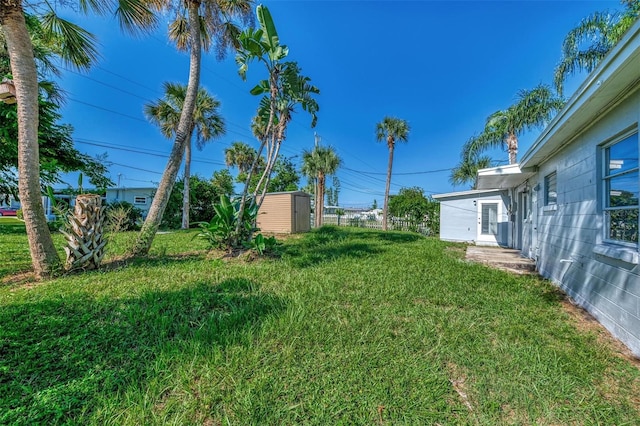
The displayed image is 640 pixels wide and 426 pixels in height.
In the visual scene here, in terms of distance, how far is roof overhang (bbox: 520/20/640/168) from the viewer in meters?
2.02

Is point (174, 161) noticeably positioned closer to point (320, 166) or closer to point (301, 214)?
point (301, 214)

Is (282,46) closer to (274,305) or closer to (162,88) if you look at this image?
(274,305)

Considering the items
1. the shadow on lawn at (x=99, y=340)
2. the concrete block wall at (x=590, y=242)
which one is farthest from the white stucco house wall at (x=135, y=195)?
the concrete block wall at (x=590, y=242)

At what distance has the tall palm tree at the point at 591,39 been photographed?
7.87 m

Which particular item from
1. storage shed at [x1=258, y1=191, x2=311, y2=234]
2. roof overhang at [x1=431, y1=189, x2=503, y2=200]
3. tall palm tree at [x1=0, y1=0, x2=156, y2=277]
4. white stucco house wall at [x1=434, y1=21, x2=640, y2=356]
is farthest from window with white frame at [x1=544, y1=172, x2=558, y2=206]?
storage shed at [x1=258, y1=191, x2=311, y2=234]

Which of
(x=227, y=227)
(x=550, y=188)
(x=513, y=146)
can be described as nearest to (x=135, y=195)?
(x=227, y=227)

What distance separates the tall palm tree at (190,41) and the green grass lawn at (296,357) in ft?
6.50

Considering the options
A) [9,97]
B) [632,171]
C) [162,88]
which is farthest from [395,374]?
[162,88]

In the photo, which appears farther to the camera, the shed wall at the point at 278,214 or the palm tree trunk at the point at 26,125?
the shed wall at the point at 278,214

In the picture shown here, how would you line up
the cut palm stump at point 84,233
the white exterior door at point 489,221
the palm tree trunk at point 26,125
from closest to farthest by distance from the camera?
the palm tree trunk at point 26,125
the cut palm stump at point 84,233
the white exterior door at point 489,221

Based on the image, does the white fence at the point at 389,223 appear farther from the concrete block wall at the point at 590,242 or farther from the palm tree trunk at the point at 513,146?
the concrete block wall at the point at 590,242

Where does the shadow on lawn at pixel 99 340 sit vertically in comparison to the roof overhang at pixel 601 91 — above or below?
below

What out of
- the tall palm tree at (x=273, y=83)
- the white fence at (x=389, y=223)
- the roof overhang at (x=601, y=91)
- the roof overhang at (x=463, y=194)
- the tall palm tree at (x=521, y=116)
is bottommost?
Answer: the white fence at (x=389, y=223)

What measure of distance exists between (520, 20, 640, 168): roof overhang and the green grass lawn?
253 centimetres
